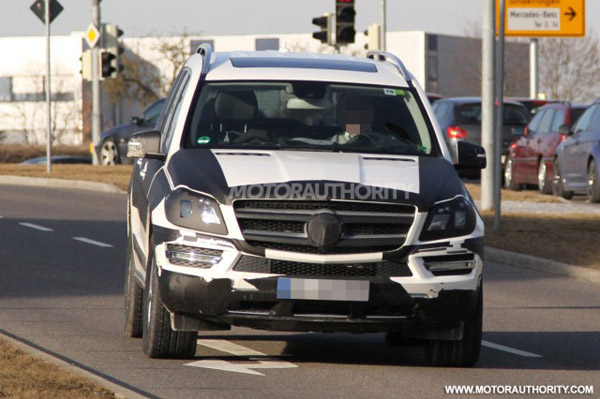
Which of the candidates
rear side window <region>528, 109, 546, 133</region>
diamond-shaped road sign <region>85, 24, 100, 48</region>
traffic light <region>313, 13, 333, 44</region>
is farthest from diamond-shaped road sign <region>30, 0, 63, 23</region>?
rear side window <region>528, 109, 546, 133</region>

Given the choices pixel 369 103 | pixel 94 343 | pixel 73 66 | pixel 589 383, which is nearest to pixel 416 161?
pixel 369 103

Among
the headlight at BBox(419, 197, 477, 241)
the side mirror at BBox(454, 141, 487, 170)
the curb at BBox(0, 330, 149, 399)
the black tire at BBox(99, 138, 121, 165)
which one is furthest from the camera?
the black tire at BBox(99, 138, 121, 165)

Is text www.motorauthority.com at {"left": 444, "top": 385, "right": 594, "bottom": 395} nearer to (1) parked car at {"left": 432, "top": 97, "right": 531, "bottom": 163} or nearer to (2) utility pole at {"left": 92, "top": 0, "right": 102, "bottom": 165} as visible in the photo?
(1) parked car at {"left": 432, "top": 97, "right": 531, "bottom": 163}

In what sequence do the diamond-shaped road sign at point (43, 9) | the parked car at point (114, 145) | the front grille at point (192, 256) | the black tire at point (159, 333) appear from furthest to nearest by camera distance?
the parked car at point (114, 145), the diamond-shaped road sign at point (43, 9), the black tire at point (159, 333), the front grille at point (192, 256)

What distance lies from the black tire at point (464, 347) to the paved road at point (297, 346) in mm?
78

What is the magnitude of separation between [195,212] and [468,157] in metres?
2.20

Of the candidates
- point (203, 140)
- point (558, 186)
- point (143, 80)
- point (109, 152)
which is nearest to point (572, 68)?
point (143, 80)

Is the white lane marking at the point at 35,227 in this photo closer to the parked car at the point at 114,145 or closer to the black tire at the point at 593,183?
the black tire at the point at 593,183

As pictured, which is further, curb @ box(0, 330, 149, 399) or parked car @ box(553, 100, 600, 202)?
parked car @ box(553, 100, 600, 202)

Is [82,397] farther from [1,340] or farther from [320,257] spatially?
[1,340]

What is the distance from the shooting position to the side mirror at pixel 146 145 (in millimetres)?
9773

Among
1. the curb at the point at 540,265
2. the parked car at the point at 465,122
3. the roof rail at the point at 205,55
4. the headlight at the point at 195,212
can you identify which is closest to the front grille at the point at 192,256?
the headlight at the point at 195,212

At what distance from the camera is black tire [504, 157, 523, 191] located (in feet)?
96.8

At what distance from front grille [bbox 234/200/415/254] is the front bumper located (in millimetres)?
67
